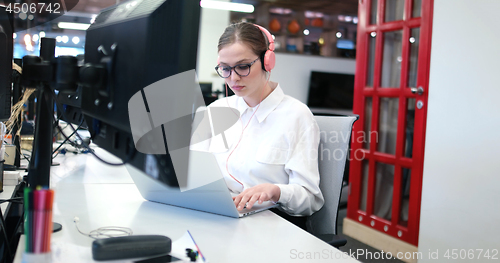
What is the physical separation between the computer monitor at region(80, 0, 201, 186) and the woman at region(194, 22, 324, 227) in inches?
23.8

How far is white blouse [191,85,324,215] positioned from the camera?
1251mm

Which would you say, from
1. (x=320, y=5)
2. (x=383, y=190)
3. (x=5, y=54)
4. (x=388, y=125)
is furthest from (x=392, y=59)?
(x=320, y=5)

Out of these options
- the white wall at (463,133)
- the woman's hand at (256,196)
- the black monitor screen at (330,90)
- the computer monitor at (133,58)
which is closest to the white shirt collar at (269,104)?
the woman's hand at (256,196)

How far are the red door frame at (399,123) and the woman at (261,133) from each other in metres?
1.36

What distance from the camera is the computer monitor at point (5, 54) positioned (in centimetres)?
96

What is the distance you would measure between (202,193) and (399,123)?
204cm

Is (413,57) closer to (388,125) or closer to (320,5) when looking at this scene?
(388,125)

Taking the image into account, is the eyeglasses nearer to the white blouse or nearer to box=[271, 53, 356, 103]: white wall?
the white blouse

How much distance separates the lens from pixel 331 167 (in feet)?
4.43

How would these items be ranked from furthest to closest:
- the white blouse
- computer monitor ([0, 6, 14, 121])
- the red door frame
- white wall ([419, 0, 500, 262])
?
the red door frame
white wall ([419, 0, 500, 262])
the white blouse
computer monitor ([0, 6, 14, 121])

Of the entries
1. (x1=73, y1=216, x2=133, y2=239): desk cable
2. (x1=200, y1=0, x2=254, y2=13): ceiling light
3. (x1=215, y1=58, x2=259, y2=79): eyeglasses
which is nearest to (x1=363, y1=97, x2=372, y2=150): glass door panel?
(x1=215, y1=58, x2=259, y2=79): eyeglasses

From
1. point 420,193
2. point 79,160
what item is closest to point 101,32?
point 79,160

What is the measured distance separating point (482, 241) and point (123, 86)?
6.15ft

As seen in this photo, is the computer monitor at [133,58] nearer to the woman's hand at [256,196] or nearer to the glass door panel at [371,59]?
the woman's hand at [256,196]
